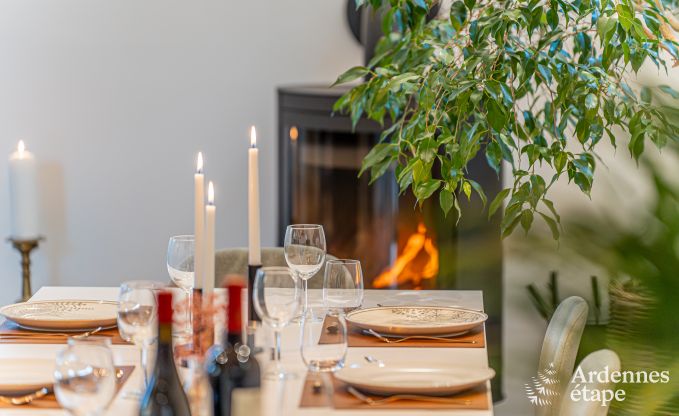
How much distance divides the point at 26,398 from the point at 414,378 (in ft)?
1.81

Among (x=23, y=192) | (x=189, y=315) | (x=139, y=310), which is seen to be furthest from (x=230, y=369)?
(x=23, y=192)

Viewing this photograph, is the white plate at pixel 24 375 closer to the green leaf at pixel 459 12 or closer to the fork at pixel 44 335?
the fork at pixel 44 335

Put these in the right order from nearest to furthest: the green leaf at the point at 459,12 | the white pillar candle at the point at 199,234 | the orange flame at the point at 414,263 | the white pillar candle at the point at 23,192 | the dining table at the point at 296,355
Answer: the dining table at the point at 296,355, the white pillar candle at the point at 199,234, the green leaf at the point at 459,12, the orange flame at the point at 414,263, the white pillar candle at the point at 23,192

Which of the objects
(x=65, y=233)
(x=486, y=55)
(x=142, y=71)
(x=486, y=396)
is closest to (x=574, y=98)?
(x=486, y=55)

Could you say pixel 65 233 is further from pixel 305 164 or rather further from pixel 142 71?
pixel 305 164

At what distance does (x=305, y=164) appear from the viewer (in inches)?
136

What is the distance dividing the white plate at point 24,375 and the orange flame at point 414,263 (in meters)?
1.77

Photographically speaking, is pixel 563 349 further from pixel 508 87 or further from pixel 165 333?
pixel 165 333

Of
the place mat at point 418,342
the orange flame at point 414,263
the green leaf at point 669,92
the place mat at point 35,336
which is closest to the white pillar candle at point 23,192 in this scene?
the orange flame at point 414,263

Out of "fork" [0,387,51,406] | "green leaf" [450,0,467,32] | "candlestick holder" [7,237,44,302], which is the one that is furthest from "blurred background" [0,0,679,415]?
"fork" [0,387,51,406]

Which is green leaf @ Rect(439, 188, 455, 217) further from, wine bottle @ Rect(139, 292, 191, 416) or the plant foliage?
wine bottle @ Rect(139, 292, 191, 416)

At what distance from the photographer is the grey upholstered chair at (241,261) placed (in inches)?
100

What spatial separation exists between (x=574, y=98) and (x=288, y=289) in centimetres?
107

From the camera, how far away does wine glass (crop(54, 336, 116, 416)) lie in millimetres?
1057
